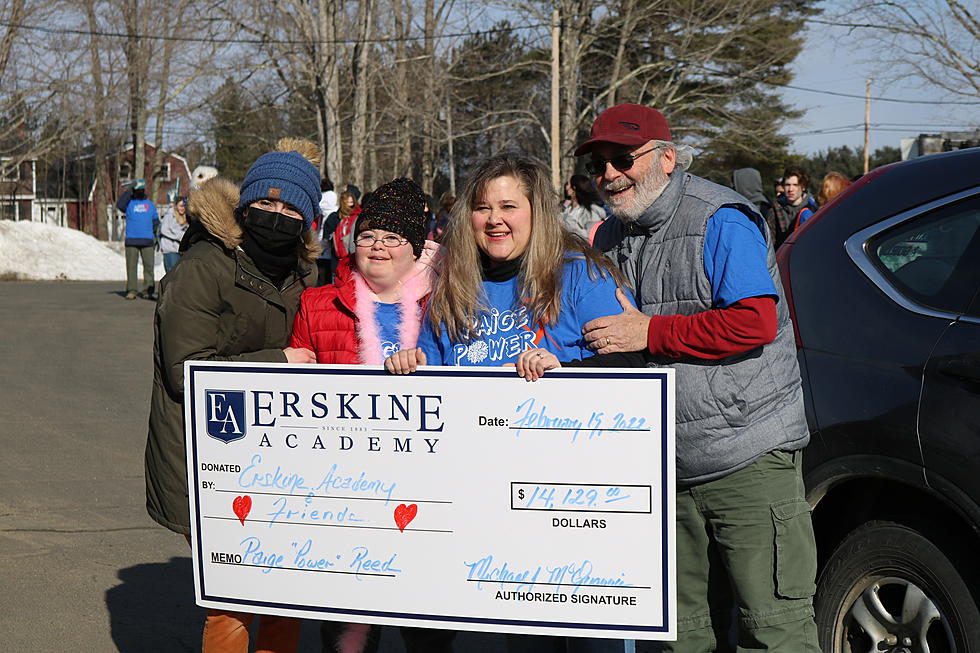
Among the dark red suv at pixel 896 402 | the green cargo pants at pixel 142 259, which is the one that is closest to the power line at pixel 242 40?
the green cargo pants at pixel 142 259

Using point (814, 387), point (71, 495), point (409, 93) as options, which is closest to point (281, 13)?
point (409, 93)

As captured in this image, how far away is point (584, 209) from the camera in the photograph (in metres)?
10.7

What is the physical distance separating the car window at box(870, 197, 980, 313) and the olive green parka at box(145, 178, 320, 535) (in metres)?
1.99

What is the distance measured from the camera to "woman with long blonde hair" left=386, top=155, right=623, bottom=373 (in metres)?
3.22

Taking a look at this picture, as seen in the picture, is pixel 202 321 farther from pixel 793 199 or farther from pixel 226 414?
pixel 793 199

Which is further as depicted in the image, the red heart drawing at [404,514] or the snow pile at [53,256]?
the snow pile at [53,256]

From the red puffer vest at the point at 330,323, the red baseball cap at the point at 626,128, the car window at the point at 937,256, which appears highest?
the red baseball cap at the point at 626,128

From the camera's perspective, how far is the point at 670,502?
303 centimetres

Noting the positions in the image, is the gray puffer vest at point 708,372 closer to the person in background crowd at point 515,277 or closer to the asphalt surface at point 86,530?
the person in background crowd at point 515,277

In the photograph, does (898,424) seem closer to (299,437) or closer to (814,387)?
(814,387)

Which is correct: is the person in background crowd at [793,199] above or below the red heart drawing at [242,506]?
above

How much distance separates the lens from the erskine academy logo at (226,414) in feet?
11.2

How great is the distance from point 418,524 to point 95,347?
11.8 meters

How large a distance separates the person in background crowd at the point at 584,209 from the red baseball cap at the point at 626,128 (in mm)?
6442
